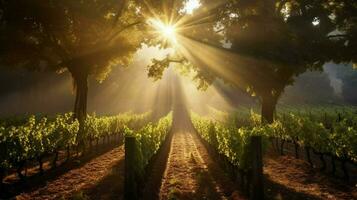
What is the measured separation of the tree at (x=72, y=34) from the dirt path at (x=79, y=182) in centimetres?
586

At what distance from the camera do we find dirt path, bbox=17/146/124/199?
40.2 feet

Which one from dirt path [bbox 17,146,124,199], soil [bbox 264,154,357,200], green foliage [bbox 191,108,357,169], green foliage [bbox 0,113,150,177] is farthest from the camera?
green foliage [bbox 191,108,357,169]

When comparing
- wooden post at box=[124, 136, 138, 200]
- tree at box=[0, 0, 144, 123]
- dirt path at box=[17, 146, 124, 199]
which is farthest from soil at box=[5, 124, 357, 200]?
tree at box=[0, 0, 144, 123]

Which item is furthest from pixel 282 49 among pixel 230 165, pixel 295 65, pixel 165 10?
pixel 230 165

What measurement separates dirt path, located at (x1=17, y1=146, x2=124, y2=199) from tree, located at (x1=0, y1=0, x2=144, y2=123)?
19.2 ft

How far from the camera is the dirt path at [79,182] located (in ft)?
40.2

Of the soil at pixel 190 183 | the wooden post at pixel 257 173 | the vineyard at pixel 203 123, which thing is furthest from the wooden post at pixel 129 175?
the wooden post at pixel 257 173

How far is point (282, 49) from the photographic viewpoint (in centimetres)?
2462

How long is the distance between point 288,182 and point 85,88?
1874cm

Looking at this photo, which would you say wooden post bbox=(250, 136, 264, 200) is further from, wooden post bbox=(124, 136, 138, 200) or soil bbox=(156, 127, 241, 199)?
wooden post bbox=(124, 136, 138, 200)

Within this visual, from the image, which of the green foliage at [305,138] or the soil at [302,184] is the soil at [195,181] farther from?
the soil at [302,184]

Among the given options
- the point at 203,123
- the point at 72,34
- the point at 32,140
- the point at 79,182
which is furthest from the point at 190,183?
the point at 72,34

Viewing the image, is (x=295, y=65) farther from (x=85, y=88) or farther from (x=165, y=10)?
(x=85, y=88)

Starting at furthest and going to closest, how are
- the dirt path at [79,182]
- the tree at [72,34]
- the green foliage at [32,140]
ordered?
the tree at [72,34] < the green foliage at [32,140] < the dirt path at [79,182]
